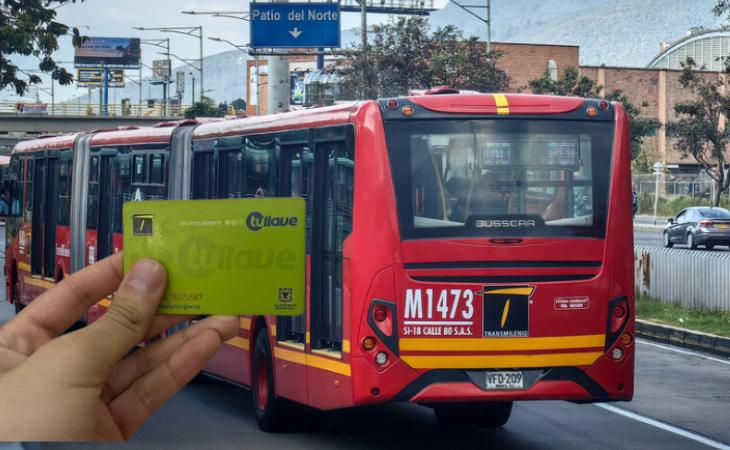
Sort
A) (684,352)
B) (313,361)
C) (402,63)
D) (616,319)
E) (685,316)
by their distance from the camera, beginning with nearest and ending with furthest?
(616,319), (313,361), (684,352), (685,316), (402,63)

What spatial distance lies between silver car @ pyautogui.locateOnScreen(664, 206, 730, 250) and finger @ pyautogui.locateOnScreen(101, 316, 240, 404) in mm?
36425

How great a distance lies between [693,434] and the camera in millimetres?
9781

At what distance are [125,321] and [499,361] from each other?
6.39 m

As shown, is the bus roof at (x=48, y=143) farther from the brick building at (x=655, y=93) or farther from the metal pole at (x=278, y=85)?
the brick building at (x=655, y=93)

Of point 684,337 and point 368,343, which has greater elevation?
point 368,343

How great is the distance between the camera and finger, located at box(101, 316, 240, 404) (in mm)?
2043

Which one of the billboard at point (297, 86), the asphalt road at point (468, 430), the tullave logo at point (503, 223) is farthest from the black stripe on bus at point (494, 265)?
the billboard at point (297, 86)

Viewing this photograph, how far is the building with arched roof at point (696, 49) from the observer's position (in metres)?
119

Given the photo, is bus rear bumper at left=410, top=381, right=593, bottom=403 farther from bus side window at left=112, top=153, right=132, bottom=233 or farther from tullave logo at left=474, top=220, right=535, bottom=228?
bus side window at left=112, top=153, right=132, bottom=233

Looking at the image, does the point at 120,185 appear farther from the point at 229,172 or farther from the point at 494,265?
the point at 494,265

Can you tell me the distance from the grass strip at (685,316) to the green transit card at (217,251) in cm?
1485

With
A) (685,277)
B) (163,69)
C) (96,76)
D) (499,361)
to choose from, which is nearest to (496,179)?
Result: (499,361)

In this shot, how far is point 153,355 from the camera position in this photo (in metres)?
2.09

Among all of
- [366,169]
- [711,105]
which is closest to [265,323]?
[366,169]
